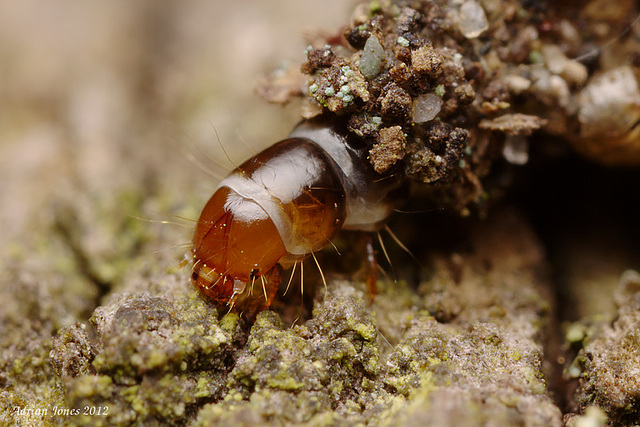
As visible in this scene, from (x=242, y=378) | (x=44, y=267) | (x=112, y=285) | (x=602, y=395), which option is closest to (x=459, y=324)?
(x=602, y=395)

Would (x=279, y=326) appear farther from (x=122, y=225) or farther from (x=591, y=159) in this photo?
(x=591, y=159)

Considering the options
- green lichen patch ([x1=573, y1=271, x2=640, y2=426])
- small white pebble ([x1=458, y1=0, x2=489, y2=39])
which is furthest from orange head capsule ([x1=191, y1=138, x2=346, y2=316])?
green lichen patch ([x1=573, y1=271, x2=640, y2=426])

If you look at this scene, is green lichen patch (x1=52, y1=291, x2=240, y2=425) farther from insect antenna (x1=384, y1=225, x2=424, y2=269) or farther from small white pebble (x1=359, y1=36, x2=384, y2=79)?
small white pebble (x1=359, y1=36, x2=384, y2=79)

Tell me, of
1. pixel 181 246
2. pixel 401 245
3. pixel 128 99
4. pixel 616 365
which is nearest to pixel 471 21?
pixel 401 245

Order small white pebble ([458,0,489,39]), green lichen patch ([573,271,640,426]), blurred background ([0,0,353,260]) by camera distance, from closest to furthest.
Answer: green lichen patch ([573,271,640,426])
small white pebble ([458,0,489,39])
blurred background ([0,0,353,260])

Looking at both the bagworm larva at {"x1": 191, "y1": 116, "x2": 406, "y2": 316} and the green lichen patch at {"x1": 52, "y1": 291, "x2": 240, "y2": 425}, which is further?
the bagworm larva at {"x1": 191, "y1": 116, "x2": 406, "y2": 316}

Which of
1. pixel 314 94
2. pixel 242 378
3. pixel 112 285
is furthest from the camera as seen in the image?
pixel 112 285

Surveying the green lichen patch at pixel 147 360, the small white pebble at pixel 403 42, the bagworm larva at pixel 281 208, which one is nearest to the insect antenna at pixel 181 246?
the bagworm larva at pixel 281 208

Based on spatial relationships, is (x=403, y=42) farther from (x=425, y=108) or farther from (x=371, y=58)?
(x=425, y=108)

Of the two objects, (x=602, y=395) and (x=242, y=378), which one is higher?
(x=602, y=395)
